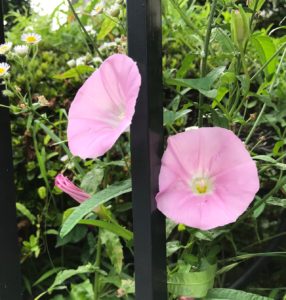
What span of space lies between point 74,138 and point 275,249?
3.42 feet

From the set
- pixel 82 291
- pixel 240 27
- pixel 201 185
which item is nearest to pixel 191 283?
pixel 201 185

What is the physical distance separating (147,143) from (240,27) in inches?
9.2

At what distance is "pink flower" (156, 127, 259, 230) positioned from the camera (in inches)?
29.5

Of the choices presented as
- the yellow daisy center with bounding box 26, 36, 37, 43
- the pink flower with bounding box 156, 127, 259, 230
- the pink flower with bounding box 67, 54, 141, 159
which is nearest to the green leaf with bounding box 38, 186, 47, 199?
the yellow daisy center with bounding box 26, 36, 37, 43

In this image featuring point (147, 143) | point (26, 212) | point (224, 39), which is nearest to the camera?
point (147, 143)

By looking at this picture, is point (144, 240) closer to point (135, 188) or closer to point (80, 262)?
point (135, 188)

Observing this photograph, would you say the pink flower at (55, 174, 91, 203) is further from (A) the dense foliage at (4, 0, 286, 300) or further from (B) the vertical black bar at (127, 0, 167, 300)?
(B) the vertical black bar at (127, 0, 167, 300)

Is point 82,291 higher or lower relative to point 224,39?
lower

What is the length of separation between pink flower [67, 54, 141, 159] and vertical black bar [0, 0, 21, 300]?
1.02ft

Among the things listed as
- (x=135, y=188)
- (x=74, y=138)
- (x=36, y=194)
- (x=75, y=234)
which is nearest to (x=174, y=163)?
(x=135, y=188)

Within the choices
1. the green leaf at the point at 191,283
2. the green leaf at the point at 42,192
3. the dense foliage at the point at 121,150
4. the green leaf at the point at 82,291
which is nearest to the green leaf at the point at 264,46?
the dense foliage at the point at 121,150

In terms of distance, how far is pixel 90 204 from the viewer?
0.82 metres

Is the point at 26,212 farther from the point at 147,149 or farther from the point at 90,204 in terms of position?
the point at 147,149

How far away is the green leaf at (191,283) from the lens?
0.85 meters
